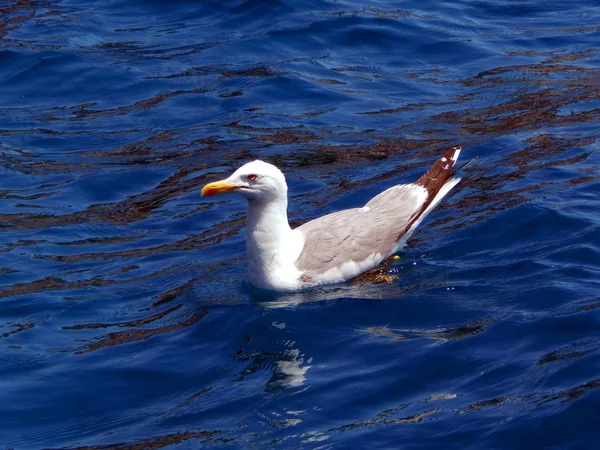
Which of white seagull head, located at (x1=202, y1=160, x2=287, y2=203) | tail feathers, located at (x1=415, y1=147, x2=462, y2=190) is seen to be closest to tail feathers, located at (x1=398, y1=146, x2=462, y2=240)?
tail feathers, located at (x1=415, y1=147, x2=462, y2=190)

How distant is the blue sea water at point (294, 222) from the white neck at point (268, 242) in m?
0.20

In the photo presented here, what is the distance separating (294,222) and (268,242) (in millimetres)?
1646

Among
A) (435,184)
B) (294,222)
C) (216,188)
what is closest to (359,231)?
(435,184)

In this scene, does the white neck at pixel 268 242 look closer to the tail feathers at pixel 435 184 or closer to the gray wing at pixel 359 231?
the gray wing at pixel 359 231

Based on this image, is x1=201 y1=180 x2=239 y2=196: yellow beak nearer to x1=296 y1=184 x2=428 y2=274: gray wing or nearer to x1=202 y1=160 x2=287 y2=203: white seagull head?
x1=202 y1=160 x2=287 y2=203: white seagull head

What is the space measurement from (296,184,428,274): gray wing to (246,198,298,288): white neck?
0.55 ft

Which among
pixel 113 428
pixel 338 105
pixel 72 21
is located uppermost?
pixel 72 21

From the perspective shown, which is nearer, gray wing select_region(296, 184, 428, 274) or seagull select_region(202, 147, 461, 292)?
seagull select_region(202, 147, 461, 292)

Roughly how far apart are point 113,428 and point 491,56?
8.93m

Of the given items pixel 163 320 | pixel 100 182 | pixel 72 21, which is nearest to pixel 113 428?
pixel 163 320

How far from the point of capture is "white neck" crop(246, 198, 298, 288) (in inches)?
331

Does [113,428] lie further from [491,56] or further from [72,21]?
[72,21]

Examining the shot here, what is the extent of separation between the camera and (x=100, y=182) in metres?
11.1

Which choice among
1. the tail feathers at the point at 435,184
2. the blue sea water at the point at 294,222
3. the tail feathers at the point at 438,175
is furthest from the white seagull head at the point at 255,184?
the tail feathers at the point at 438,175
